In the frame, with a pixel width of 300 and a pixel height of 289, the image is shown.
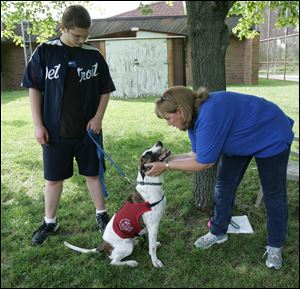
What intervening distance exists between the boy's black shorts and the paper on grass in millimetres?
1520

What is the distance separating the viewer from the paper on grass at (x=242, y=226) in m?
3.69

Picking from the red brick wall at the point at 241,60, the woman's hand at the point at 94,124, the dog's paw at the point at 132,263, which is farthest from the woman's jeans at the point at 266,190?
the red brick wall at the point at 241,60

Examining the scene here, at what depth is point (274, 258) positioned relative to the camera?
314 cm

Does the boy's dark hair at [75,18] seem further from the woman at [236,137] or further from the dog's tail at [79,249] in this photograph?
the dog's tail at [79,249]

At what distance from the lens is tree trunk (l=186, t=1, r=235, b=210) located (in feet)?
11.8

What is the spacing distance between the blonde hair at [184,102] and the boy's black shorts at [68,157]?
111 centimetres

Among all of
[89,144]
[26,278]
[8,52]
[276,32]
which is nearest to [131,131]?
[89,144]

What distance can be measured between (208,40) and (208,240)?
197cm

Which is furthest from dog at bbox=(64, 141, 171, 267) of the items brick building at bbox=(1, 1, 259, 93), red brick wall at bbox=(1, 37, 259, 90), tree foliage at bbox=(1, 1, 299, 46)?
red brick wall at bbox=(1, 37, 259, 90)

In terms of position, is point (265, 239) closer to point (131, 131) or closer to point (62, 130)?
point (62, 130)

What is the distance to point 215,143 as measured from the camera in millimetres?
Result: 2621

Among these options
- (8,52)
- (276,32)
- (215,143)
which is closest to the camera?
(215,143)

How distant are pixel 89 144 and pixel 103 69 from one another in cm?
74

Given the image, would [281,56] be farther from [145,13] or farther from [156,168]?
[156,168]
